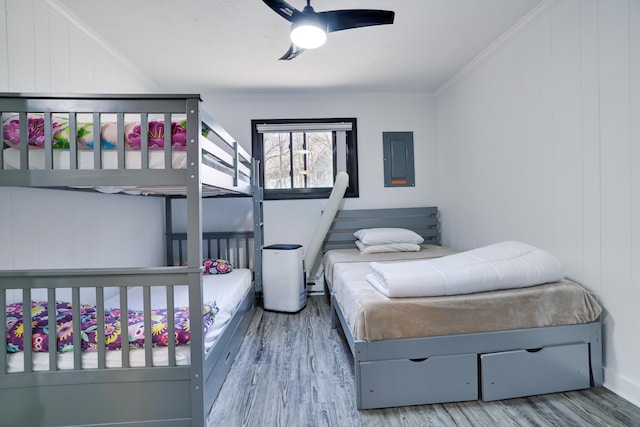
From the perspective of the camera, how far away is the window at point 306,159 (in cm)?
348

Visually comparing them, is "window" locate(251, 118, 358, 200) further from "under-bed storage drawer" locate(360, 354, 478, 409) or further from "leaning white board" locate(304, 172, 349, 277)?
"under-bed storage drawer" locate(360, 354, 478, 409)

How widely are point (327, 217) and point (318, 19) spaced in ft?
6.43

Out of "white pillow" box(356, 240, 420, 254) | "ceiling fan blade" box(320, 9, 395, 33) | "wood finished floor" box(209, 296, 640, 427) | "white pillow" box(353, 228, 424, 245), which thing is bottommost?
"wood finished floor" box(209, 296, 640, 427)

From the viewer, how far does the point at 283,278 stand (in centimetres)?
289

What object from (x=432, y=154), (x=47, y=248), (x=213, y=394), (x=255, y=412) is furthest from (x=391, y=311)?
(x=432, y=154)

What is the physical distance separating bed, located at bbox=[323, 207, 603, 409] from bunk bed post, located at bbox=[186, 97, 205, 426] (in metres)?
0.74

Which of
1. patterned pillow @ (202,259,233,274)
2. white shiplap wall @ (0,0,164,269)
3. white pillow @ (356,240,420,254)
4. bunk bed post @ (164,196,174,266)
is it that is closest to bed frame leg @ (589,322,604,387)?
white pillow @ (356,240,420,254)

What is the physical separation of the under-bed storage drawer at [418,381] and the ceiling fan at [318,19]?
5.97 feet

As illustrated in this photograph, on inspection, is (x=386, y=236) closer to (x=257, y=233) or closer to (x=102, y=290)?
(x=257, y=233)

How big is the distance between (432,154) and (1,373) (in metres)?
3.85

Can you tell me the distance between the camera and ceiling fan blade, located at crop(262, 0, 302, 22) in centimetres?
152

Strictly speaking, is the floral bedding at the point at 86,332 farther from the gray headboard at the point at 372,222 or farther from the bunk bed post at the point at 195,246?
the gray headboard at the point at 372,222

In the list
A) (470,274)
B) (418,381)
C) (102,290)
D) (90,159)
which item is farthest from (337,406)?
(90,159)

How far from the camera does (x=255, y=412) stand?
1.52 metres
